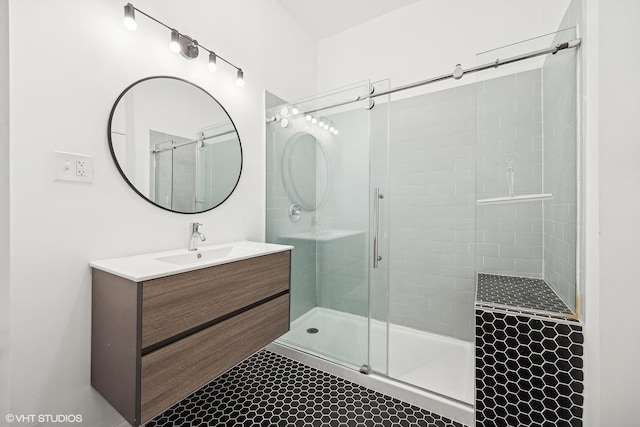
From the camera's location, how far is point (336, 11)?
2.40m

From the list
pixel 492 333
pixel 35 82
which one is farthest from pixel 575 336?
pixel 35 82

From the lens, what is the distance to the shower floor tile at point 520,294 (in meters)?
1.25

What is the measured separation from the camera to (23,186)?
3.41 ft

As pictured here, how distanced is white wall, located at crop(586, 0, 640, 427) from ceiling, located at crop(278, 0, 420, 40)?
1729 millimetres

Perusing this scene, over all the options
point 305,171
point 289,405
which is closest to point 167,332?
point 289,405

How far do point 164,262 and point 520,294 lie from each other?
184 cm

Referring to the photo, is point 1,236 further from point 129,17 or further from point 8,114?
point 129,17

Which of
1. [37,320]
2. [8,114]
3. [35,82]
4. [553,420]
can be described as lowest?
[553,420]

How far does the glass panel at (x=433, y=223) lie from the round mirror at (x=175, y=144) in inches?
Result: 57.1

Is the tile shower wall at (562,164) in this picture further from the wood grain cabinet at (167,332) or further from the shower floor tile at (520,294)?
the wood grain cabinet at (167,332)

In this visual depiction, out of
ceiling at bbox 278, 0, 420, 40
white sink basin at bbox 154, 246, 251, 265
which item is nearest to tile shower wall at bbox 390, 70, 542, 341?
ceiling at bbox 278, 0, 420, 40

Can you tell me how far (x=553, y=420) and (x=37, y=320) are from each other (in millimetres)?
2170

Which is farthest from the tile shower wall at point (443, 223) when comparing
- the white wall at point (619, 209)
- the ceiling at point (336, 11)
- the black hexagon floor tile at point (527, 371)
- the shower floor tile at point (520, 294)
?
the ceiling at point (336, 11)

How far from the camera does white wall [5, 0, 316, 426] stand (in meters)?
1.04
